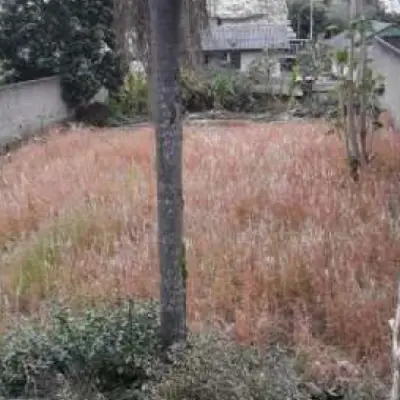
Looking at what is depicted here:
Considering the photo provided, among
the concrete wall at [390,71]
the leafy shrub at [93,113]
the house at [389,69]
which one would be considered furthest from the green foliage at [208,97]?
the concrete wall at [390,71]

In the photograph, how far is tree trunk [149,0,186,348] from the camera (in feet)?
9.04

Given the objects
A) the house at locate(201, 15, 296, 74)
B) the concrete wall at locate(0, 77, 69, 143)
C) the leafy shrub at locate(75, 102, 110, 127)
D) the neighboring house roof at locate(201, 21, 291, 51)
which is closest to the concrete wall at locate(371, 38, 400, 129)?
the concrete wall at locate(0, 77, 69, 143)

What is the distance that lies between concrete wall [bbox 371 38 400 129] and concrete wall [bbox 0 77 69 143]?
21.1 ft

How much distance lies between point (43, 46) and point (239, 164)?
9.28m

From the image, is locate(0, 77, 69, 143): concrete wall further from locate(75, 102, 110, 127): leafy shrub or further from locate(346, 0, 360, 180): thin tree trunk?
locate(346, 0, 360, 180): thin tree trunk

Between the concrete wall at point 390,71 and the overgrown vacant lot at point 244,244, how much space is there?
294 centimetres

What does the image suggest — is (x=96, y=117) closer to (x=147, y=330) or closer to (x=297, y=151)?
(x=297, y=151)

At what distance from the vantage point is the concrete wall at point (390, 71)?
9.98 m

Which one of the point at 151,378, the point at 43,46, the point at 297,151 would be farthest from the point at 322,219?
the point at 43,46

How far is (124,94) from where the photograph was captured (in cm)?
1667

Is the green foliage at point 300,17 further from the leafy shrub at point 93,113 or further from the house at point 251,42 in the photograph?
the leafy shrub at point 93,113

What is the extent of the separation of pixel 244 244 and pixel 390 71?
7.64 metres

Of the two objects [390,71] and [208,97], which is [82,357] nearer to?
[390,71]

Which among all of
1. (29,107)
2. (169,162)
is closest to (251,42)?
(29,107)
